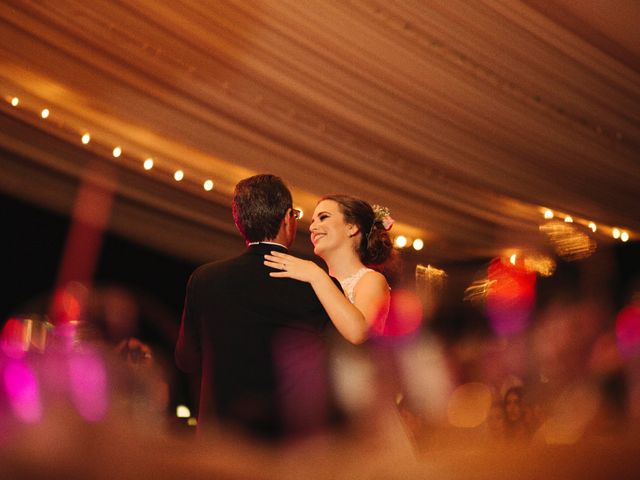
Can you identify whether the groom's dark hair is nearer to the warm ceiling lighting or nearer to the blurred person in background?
the blurred person in background

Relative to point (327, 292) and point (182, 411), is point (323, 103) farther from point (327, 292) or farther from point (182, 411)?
point (182, 411)

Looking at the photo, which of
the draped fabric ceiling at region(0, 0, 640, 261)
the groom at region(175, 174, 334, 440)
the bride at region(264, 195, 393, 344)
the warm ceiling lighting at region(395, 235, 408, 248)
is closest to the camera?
the groom at region(175, 174, 334, 440)

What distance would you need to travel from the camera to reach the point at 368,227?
2.85 m

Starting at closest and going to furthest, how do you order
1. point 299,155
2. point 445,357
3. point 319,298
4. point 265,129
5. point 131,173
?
point 319,298, point 265,129, point 299,155, point 131,173, point 445,357

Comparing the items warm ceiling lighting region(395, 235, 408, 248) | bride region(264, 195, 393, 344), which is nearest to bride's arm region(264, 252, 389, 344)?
bride region(264, 195, 393, 344)

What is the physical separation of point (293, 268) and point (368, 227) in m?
0.87

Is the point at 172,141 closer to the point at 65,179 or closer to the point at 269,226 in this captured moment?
the point at 65,179

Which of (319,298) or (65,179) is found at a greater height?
(65,179)

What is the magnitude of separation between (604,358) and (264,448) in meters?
4.87

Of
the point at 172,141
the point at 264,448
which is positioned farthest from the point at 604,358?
the point at 264,448

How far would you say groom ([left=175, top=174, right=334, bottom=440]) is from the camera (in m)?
2.00

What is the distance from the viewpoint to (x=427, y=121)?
4.55m

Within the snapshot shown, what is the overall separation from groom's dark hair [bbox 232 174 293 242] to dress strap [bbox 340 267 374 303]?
0.59m

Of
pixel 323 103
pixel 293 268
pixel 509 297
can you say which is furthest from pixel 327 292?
pixel 509 297
